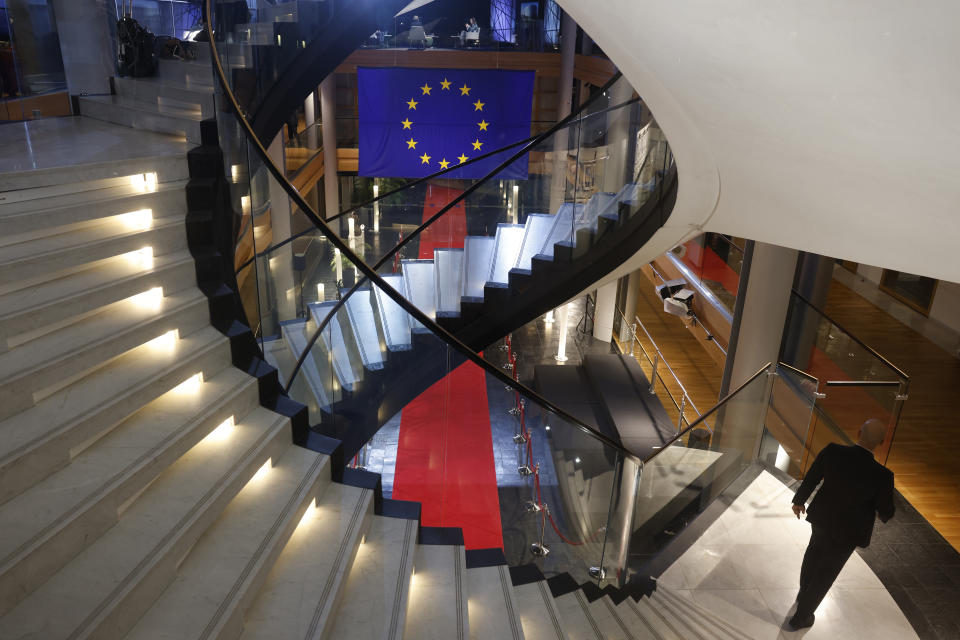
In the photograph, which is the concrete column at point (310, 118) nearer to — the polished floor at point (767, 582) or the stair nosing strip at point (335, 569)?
the polished floor at point (767, 582)

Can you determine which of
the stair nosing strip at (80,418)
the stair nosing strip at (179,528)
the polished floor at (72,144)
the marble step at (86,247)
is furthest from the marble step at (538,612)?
the polished floor at (72,144)

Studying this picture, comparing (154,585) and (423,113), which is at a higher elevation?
(423,113)

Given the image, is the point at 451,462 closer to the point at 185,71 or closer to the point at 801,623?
the point at 801,623

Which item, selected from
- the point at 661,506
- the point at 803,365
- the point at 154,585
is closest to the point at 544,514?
the point at 661,506

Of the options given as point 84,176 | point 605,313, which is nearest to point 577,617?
point 84,176

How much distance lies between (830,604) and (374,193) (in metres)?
14.1

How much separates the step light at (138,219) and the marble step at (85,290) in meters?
0.20

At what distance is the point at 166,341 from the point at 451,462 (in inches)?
71.2

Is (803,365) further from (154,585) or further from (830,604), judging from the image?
(154,585)

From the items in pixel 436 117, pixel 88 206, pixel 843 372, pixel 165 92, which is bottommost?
pixel 843 372

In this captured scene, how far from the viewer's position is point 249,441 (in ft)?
10.0

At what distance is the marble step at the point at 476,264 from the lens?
5.70 m

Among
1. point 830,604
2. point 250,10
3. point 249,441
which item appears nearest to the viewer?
point 249,441

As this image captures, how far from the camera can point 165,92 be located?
213 inches
